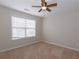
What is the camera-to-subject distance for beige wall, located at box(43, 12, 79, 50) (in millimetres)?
4945

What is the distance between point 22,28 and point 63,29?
9.31 ft

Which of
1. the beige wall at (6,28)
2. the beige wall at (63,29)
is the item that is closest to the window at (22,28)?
the beige wall at (6,28)

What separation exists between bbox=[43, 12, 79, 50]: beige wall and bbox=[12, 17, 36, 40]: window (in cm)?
115

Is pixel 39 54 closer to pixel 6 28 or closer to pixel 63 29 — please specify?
pixel 6 28

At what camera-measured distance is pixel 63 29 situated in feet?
18.6

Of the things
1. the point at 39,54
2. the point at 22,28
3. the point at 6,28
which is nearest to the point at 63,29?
the point at 39,54

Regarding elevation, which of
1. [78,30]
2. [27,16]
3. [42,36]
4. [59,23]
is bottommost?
[42,36]

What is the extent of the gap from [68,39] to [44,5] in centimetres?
326

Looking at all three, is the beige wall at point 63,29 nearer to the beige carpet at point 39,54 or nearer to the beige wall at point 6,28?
the beige carpet at point 39,54

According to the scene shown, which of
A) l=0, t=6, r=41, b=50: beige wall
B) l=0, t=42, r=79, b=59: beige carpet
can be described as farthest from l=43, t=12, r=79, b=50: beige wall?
l=0, t=6, r=41, b=50: beige wall

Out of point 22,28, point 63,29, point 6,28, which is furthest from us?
point 22,28

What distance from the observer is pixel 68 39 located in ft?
17.4

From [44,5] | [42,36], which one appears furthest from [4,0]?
[42,36]

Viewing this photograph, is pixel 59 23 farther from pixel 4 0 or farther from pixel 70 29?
pixel 4 0
